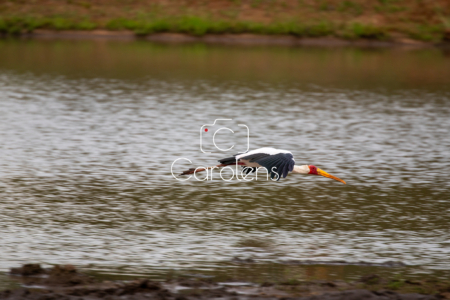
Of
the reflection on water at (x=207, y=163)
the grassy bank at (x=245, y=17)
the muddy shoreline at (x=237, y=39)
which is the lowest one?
the reflection on water at (x=207, y=163)

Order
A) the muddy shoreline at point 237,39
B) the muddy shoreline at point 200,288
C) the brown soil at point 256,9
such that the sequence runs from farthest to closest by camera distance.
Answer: the brown soil at point 256,9, the muddy shoreline at point 237,39, the muddy shoreline at point 200,288

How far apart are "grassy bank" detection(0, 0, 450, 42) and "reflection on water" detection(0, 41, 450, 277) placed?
1052 cm

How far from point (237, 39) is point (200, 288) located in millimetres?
30552

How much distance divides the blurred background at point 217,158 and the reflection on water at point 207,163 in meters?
0.04

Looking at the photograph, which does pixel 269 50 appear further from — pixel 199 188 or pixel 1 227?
pixel 1 227

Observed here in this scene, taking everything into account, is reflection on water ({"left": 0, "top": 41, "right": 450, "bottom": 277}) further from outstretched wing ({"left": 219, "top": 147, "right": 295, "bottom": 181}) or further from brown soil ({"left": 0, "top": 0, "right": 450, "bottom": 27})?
brown soil ({"left": 0, "top": 0, "right": 450, "bottom": 27})

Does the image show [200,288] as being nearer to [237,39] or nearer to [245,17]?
[237,39]

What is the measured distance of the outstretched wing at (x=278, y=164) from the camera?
8633mm

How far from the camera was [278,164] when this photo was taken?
866 cm

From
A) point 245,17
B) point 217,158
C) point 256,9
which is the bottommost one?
point 217,158

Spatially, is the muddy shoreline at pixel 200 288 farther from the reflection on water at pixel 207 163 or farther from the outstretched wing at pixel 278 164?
the outstretched wing at pixel 278 164

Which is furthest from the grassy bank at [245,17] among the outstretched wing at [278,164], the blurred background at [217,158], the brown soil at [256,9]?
the outstretched wing at [278,164]

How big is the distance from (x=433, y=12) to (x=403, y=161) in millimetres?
29207

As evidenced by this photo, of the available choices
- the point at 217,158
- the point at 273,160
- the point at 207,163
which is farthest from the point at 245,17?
the point at 273,160
